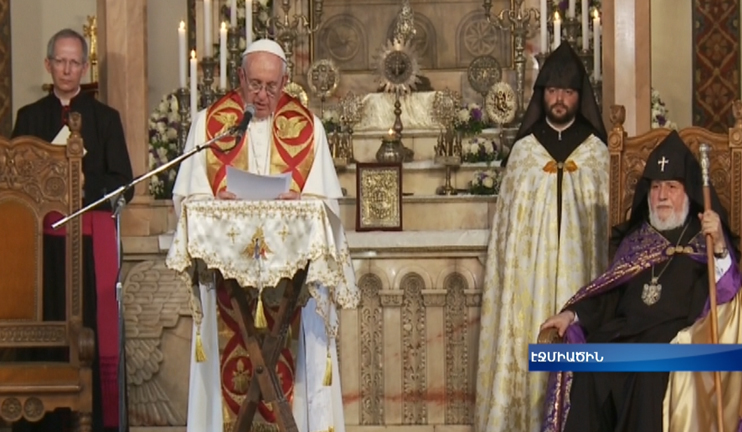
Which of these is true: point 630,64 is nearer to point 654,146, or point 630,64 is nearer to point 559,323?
point 654,146

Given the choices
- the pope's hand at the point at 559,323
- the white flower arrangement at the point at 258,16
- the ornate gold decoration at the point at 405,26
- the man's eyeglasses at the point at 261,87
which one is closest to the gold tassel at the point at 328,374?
the pope's hand at the point at 559,323

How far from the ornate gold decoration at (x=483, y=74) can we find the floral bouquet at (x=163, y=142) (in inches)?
72.9

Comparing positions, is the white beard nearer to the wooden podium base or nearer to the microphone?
the wooden podium base

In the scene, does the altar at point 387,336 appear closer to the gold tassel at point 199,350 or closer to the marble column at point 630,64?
the marble column at point 630,64

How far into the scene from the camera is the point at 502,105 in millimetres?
9609

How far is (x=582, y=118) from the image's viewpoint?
340 inches

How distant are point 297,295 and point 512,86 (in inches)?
141

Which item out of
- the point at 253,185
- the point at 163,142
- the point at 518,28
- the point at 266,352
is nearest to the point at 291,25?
the point at 163,142

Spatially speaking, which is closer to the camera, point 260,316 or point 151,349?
point 260,316

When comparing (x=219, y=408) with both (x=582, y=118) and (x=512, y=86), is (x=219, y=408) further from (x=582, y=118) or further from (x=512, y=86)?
(x=512, y=86)

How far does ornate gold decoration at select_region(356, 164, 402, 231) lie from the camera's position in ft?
29.7

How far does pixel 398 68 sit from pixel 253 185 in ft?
10.2

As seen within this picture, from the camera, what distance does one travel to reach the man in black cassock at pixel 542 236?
8.42 meters

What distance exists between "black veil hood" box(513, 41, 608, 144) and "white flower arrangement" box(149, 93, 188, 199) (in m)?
2.11
